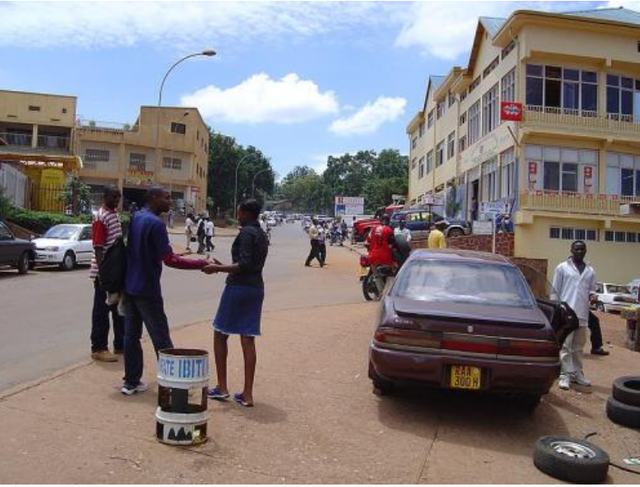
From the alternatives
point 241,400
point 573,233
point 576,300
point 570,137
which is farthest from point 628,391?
point 570,137

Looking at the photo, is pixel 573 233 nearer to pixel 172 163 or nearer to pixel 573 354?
pixel 573 354

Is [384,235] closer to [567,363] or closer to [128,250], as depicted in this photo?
[567,363]

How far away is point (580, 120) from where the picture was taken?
3105 centimetres

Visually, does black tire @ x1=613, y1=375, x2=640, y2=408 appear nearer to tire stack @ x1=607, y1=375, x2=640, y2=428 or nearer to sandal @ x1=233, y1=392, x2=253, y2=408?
tire stack @ x1=607, y1=375, x2=640, y2=428

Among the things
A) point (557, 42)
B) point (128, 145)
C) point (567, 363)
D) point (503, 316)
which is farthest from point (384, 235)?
point (128, 145)

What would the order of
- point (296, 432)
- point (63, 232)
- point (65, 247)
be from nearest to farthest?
point (296, 432) → point (65, 247) → point (63, 232)

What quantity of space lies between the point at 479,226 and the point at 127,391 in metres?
21.4

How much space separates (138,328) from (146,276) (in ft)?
1.67

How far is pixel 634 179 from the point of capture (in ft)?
105

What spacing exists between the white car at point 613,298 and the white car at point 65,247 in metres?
17.9

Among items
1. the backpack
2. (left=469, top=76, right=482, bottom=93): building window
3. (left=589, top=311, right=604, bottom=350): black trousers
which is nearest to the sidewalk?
the backpack

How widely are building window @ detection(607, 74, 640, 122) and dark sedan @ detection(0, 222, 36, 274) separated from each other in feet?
85.5

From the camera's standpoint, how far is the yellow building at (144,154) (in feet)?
188

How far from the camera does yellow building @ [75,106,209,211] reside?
57.3 meters
